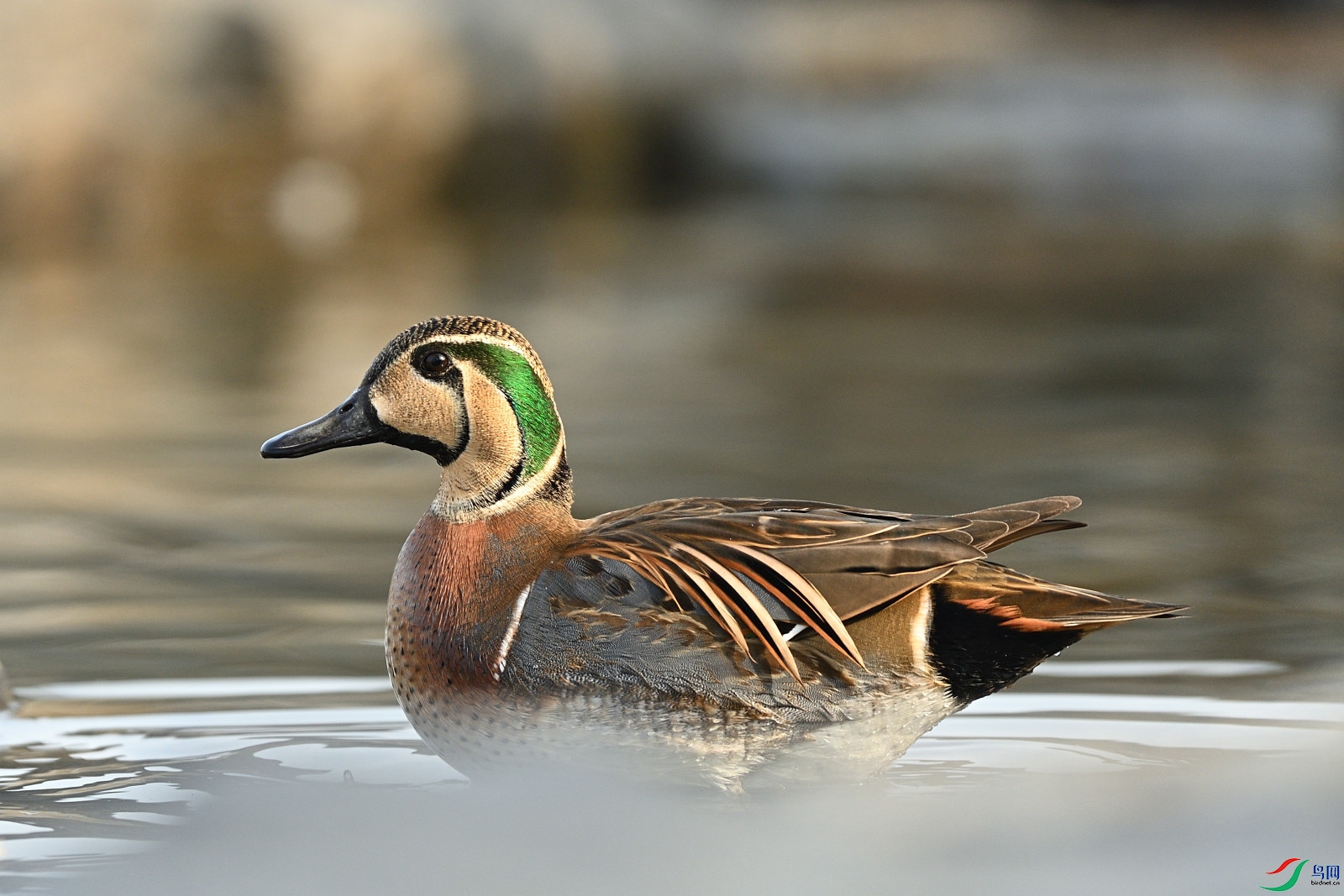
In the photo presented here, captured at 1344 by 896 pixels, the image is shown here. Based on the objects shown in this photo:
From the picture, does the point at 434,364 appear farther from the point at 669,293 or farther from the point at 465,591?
the point at 669,293

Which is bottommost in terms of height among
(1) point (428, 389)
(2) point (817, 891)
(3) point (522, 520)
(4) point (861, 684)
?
(2) point (817, 891)

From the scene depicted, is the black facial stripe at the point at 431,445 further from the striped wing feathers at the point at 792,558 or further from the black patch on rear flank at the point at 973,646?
the black patch on rear flank at the point at 973,646

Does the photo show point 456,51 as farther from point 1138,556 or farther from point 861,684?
→ point 861,684

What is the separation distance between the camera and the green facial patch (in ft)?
13.9

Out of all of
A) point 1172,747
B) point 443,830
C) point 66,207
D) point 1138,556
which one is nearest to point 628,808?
point 443,830

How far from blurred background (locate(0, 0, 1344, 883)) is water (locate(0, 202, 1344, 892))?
0.04 metres

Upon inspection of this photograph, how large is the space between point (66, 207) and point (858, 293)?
23.4ft

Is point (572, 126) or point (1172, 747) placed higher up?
point (572, 126)

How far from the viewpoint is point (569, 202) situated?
21062mm

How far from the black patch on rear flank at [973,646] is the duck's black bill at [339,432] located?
1.26 metres
